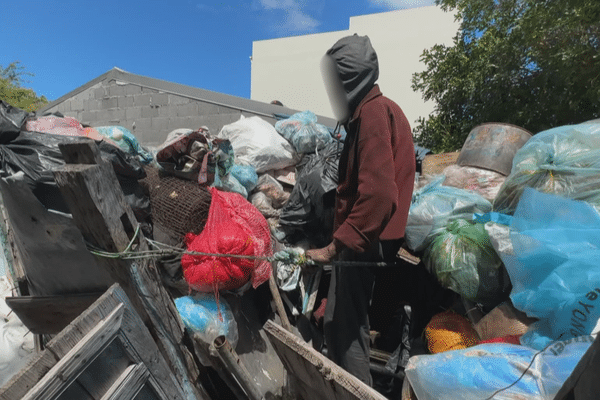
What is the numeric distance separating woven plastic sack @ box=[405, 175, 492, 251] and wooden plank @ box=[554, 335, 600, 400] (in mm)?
1824

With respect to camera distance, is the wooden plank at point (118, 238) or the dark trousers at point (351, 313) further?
the dark trousers at point (351, 313)

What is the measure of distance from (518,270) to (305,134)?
2.84 metres

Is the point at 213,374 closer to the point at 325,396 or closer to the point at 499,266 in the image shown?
the point at 325,396

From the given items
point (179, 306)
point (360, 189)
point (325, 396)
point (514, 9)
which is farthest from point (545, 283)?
point (514, 9)

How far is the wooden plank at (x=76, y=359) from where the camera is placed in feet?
4.06

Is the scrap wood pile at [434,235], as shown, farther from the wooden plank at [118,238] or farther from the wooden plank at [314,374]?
the wooden plank at [314,374]

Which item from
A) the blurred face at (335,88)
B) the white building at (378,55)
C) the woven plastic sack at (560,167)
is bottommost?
the woven plastic sack at (560,167)

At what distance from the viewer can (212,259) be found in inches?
109

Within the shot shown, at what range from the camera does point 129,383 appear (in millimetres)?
1588

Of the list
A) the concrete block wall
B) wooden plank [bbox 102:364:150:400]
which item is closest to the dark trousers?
wooden plank [bbox 102:364:150:400]

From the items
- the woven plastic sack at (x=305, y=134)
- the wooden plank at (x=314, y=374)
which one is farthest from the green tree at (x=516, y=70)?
the wooden plank at (x=314, y=374)

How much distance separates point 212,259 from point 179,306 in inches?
14.7

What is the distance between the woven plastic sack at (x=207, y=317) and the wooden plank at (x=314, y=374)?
2.24 feet

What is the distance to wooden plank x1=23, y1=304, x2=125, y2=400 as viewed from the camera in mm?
1236
